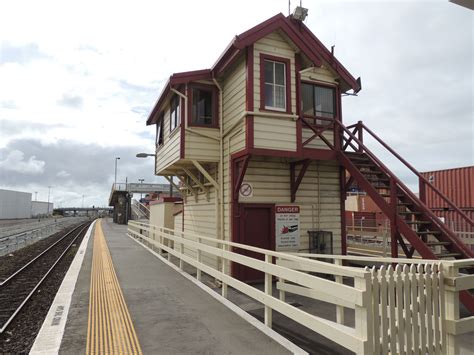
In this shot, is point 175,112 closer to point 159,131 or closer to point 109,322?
point 159,131

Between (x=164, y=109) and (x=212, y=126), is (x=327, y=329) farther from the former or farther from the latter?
(x=164, y=109)

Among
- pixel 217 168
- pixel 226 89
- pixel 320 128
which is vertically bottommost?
pixel 217 168

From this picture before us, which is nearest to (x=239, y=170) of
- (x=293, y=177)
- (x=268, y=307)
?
(x=293, y=177)

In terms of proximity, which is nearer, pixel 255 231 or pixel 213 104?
pixel 255 231

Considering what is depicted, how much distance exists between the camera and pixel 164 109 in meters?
13.7

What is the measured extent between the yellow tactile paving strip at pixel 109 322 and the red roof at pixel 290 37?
18.4 ft

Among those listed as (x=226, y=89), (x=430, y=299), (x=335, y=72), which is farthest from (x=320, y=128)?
(x=430, y=299)

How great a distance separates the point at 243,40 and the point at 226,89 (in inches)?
77.5

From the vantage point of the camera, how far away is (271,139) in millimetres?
8836

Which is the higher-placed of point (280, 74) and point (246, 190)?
point (280, 74)

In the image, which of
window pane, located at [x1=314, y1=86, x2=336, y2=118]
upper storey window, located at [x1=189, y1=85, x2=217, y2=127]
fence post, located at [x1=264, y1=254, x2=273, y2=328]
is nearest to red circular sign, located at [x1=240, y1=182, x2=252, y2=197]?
upper storey window, located at [x1=189, y1=85, x2=217, y2=127]

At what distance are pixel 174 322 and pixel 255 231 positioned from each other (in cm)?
440

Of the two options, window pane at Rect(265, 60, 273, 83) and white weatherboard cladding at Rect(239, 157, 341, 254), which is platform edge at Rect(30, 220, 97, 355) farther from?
window pane at Rect(265, 60, 273, 83)

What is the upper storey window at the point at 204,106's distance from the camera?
1069cm
